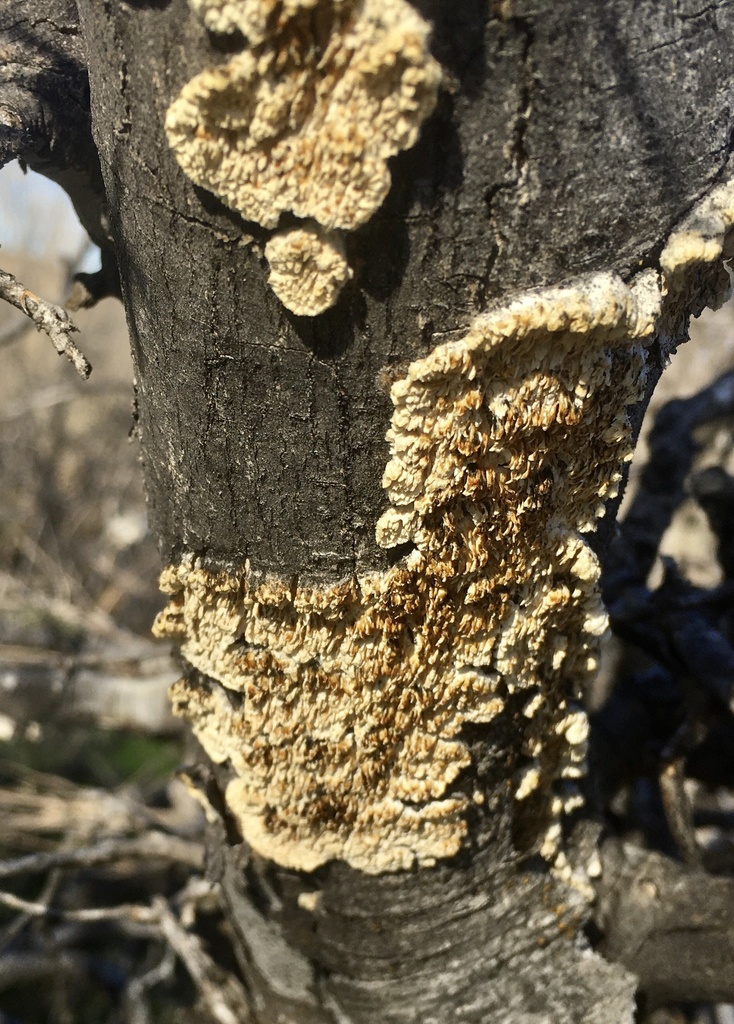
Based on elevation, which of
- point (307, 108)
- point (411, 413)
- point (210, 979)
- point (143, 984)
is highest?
point (307, 108)

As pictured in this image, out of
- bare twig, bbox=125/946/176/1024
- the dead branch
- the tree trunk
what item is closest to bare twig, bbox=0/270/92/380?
the tree trunk

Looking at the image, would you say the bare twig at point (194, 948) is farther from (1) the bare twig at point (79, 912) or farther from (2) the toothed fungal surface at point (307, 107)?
(2) the toothed fungal surface at point (307, 107)

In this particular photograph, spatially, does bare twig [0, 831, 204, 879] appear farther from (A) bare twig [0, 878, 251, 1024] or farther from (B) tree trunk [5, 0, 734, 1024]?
(B) tree trunk [5, 0, 734, 1024]

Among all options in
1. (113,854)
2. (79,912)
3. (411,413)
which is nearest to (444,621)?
(411,413)

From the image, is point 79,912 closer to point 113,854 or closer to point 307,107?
point 113,854

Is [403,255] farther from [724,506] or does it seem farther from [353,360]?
[724,506]

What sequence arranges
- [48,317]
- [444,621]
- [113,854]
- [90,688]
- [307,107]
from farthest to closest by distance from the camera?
[90,688] → [113,854] → [444,621] → [48,317] → [307,107]
